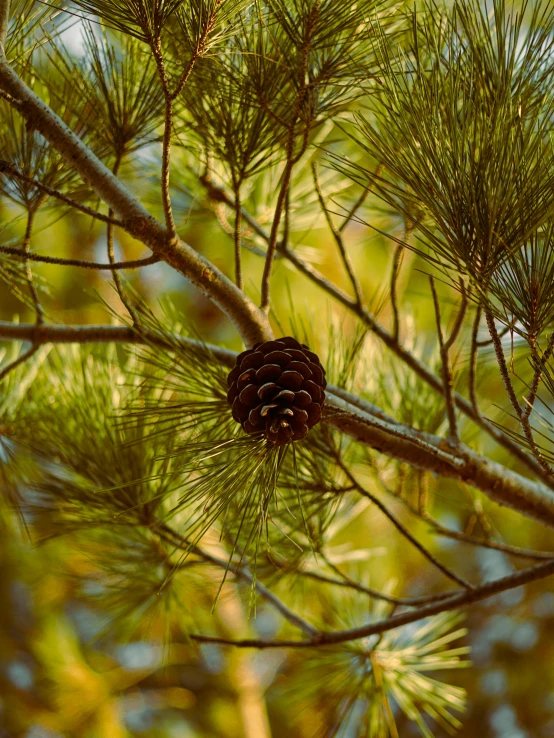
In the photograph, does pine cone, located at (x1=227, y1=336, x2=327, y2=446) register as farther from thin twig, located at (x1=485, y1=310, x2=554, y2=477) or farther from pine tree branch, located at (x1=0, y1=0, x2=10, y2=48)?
pine tree branch, located at (x1=0, y1=0, x2=10, y2=48)

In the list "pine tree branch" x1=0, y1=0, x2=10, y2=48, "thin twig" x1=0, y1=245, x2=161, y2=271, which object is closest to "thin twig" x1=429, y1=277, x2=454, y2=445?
"thin twig" x1=0, y1=245, x2=161, y2=271

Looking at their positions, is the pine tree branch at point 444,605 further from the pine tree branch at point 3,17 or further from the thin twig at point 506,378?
the pine tree branch at point 3,17

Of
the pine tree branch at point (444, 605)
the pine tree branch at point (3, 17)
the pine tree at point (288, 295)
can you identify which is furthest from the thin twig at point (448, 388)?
the pine tree branch at point (3, 17)

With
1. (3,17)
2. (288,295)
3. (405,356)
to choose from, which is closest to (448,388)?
(405,356)

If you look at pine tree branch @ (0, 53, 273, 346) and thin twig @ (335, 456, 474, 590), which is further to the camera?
thin twig @ (335, 456, 474, 590)

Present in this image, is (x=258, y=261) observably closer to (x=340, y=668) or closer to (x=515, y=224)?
(x=340, y=668)

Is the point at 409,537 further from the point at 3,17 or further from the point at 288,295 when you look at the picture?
the point at 3,17
